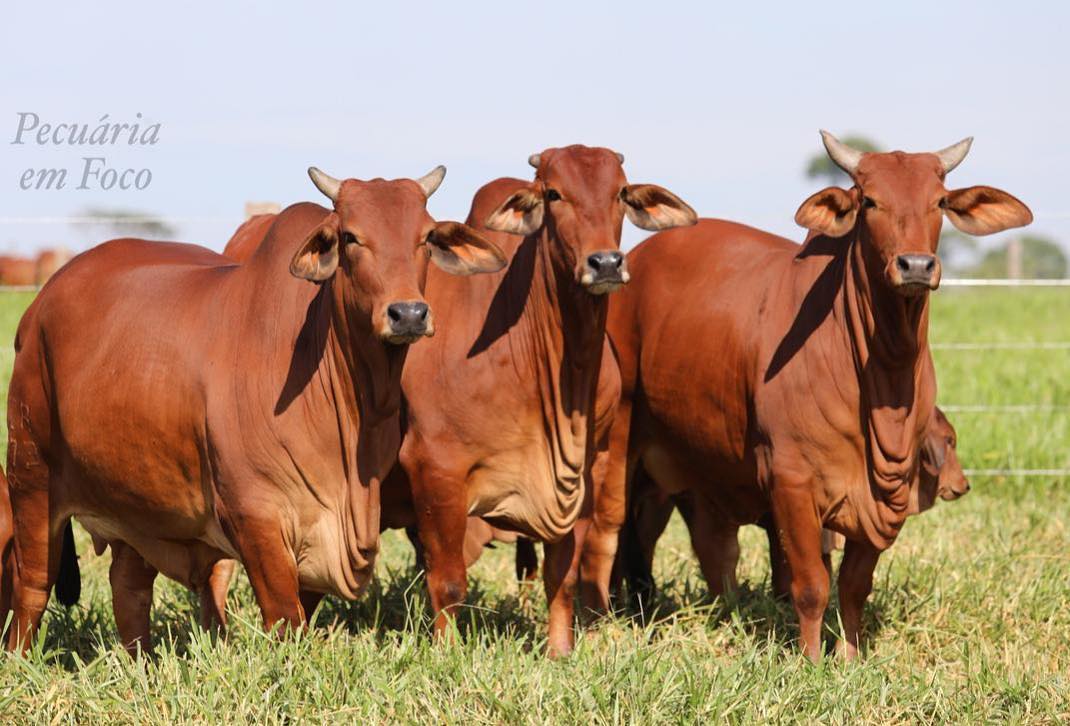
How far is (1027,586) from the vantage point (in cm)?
650

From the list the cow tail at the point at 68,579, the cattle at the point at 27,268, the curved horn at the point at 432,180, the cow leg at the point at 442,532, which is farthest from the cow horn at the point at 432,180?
→ the cattle at the point at 27,268

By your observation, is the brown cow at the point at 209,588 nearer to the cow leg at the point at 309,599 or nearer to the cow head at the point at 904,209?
the cow leg at the point at 309,599

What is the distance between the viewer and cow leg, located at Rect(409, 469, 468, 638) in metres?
5.59

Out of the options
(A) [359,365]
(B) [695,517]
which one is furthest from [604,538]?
(A) [359,365]

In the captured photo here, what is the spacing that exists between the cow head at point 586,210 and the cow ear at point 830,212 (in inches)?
19.0

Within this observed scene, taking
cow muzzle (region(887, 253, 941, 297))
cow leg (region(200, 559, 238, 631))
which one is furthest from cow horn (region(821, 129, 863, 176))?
cow leg (region(200, 559, 238, 631))

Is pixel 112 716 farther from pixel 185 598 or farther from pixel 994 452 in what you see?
pixel 994 452

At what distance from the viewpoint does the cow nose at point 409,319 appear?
4.73 m

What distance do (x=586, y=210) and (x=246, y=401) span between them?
1.44 metres

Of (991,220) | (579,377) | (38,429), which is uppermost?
(991,220)

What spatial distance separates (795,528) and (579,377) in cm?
100

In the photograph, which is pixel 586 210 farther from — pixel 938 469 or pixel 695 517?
pixel 938 469

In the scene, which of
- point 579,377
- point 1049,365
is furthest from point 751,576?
point 1049,365

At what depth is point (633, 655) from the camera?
487cm
